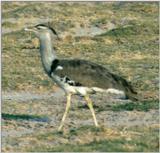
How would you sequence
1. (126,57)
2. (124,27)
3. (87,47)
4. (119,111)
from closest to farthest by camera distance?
(119,111) → (126,57) → (87,47) → (124,27)

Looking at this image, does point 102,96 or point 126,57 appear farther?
point 126,57

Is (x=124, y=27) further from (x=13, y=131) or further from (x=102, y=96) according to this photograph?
(x=13, y=131)

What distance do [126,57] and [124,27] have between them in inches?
244

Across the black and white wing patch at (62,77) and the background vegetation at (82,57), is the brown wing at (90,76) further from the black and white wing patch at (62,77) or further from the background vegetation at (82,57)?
the background vegetation at (82,57)

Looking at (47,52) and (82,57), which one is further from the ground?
(47,52)

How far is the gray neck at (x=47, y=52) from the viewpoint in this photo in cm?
1170

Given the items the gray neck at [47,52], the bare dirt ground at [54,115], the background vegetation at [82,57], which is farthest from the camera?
the bare dirt ground at [54,115]

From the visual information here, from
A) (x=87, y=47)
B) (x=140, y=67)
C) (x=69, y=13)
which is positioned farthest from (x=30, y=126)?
(x=69, y=13)

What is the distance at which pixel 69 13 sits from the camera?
31.8 m

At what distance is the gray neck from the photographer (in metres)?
11.7

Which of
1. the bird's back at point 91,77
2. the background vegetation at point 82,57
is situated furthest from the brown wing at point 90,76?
the background vegetation at point 82,57

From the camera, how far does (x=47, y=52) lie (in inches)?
466

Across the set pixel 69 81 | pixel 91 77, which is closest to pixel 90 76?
pixel 91 77

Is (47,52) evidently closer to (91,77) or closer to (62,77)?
(62,77)
